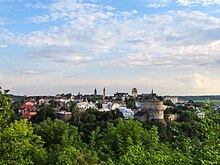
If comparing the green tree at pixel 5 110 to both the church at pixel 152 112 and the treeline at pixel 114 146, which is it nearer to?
the treeline at pixel 114 146

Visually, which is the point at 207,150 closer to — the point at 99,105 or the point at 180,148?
the point at 180,148

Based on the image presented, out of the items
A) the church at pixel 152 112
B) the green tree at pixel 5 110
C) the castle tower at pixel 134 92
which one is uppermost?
the castle tower at pixel 134 92

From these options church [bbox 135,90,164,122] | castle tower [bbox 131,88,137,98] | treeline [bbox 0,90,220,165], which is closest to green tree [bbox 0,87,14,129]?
treeline [bbox 0,90,220,165]

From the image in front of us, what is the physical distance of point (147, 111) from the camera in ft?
309

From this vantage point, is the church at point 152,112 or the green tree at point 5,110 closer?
the green tree at point 5,110

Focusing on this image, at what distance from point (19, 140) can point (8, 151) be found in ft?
4.80

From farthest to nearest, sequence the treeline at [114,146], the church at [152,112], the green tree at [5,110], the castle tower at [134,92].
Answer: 1. the castle tower at [134,92]
2. the church at [152,112]
3. the green tree at [5,110]
4. the treeline at [114,146]

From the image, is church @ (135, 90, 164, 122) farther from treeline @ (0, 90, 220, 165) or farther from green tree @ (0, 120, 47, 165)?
green tree @ (0, 120, 47, 165)

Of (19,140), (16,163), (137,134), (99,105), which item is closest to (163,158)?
(16,163)

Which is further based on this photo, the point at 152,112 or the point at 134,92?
the point at 134,92

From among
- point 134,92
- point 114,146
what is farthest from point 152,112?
point 114,146

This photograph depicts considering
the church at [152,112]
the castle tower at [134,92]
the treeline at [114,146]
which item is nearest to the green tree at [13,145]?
the treeline at [114,146]

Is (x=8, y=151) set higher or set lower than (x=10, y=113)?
lower

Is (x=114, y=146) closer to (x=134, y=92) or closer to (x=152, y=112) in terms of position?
(x=152, y=112)
